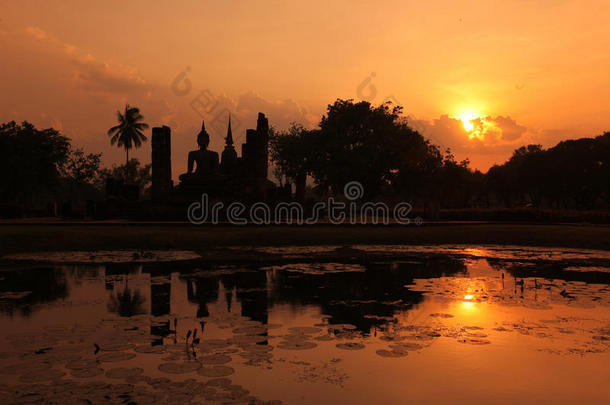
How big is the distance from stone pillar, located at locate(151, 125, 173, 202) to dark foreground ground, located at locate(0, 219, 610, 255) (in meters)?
10.1

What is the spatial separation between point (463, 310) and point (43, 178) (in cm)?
6181

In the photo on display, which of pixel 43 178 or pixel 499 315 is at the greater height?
pixel 43 178

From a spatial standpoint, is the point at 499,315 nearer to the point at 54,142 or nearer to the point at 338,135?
the point at 338,135

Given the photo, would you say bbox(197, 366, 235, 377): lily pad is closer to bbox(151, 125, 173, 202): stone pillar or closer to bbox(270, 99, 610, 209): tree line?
bbox(151, 125, 173, 202): stone pillar

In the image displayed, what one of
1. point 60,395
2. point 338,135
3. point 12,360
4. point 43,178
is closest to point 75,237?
point 12,360

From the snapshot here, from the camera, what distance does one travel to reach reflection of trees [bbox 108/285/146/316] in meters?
10.3

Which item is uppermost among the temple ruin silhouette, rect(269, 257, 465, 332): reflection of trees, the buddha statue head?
the buddha statue head

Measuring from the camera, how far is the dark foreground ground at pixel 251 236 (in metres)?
21.6

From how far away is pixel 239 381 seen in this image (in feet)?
20.6

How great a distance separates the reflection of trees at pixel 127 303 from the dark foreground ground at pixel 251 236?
9287mm

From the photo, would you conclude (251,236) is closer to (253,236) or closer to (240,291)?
(253,236)

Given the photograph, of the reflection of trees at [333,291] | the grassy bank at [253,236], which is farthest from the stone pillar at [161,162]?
the reflection of trees at [333,291]

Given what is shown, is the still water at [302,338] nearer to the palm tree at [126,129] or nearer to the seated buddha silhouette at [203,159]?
the seated buddha silhouette at [203,159]

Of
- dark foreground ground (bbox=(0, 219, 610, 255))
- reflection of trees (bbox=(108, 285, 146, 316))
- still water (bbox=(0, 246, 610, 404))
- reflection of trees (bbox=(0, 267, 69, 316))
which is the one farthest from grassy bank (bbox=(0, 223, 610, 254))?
reflection of trees (bbox=(108, 285, 146, 316))
